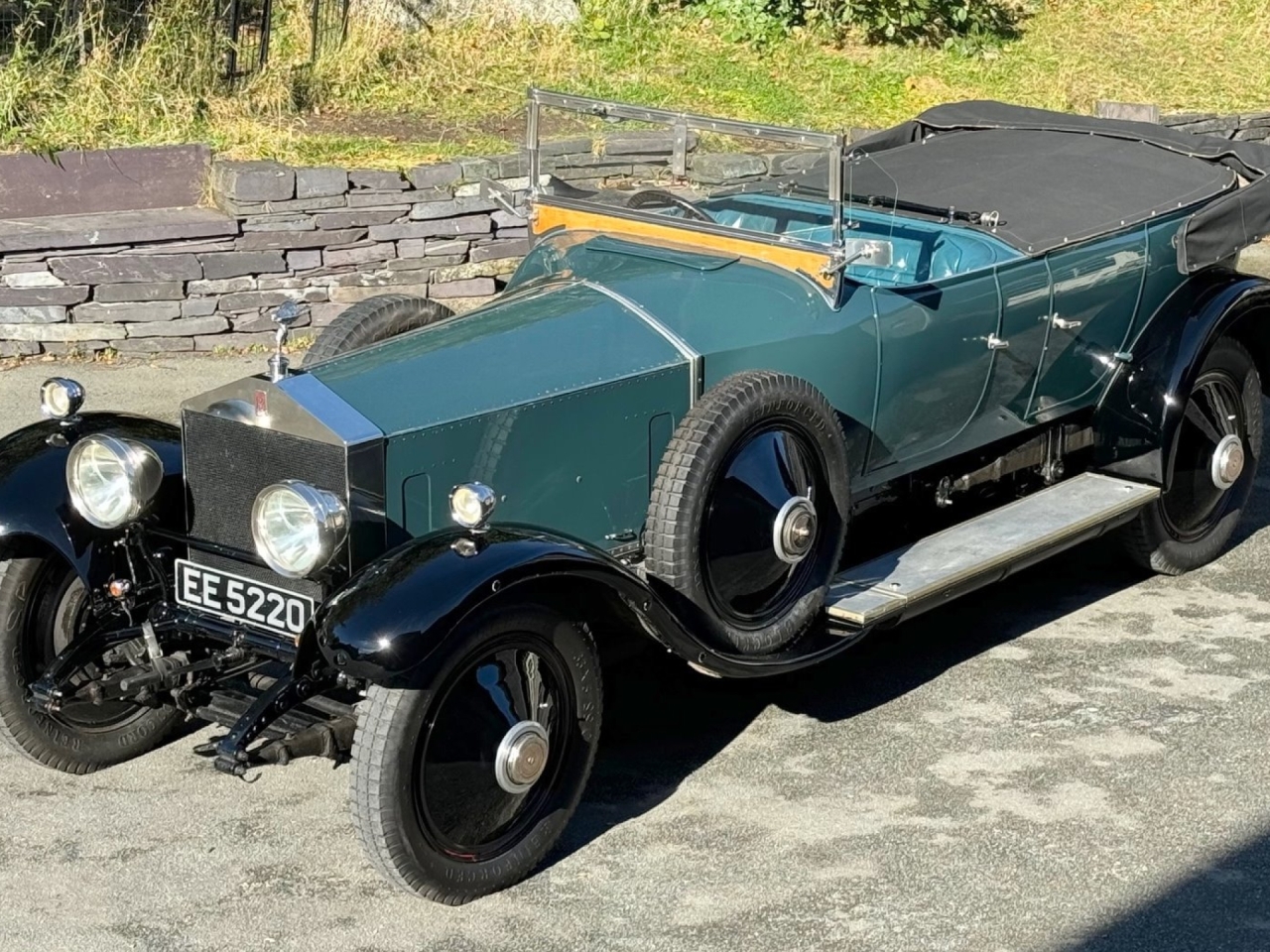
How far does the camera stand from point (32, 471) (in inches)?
175

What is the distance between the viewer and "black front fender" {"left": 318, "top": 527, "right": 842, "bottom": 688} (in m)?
3.62

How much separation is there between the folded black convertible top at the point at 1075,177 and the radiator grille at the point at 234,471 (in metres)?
2.16

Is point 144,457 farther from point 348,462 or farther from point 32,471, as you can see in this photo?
point 348,462

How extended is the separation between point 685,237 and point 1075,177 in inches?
64.6

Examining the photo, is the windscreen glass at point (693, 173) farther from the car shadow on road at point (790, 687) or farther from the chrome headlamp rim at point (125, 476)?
the chrome headlamp rim at point (125, 476)

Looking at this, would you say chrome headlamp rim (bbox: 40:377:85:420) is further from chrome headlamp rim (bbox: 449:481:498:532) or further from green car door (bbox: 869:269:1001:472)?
green car door (bbox: 869:269:1001:472)

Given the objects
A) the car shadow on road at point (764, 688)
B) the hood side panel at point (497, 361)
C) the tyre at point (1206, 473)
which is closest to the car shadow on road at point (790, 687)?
the car shadow on road at point (764, 688)

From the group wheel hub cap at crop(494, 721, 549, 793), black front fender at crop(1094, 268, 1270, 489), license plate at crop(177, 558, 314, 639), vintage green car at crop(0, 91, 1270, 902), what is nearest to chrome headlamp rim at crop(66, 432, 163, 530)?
vintage green car at crop(0, 91, 1270, 902)

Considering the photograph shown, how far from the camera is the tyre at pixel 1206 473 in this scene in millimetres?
5812

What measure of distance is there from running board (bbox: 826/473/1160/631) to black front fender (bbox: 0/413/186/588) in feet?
5.86

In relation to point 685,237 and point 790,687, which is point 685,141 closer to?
point 685,237

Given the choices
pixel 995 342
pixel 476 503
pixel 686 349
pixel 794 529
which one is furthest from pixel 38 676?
pixel 995 342

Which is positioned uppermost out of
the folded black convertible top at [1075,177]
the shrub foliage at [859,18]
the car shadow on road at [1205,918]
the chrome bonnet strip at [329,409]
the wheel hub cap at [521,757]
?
the shrub foliage at [859,18]

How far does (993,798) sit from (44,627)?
2.50 m
